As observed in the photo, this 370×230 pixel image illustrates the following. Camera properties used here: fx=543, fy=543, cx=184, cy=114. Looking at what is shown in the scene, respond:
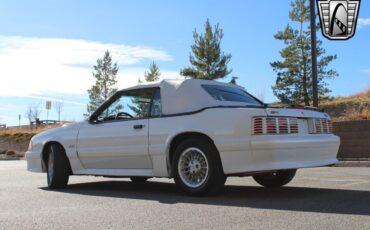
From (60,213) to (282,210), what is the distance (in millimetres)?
2487

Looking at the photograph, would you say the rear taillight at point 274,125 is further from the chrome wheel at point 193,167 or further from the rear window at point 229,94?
the rear window at point 229,94

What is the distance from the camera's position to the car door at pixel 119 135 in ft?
25.8

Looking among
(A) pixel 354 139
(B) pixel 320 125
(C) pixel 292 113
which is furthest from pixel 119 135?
(A) pixel 354 139

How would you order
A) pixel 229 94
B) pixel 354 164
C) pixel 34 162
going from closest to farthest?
pixel 229 94 < pixel 34 162 < pixel 354 164

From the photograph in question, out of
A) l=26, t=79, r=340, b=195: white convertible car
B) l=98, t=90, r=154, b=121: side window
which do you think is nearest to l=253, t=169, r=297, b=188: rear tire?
l=26, t=79, r=340, b=195: white convertible car

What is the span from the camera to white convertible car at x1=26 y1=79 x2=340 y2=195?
6793 mm

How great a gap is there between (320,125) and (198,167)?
1.87 metres

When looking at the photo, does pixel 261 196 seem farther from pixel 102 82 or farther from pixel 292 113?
pixel 102 82

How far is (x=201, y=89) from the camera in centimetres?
784

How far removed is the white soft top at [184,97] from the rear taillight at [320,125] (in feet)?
3.98

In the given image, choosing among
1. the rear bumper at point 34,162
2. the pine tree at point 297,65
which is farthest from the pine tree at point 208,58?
the rear bumper at point 34,162

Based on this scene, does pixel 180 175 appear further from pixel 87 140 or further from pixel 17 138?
pixel 17 138

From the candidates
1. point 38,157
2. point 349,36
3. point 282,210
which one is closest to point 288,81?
point 349,36

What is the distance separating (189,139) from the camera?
23.8ft
